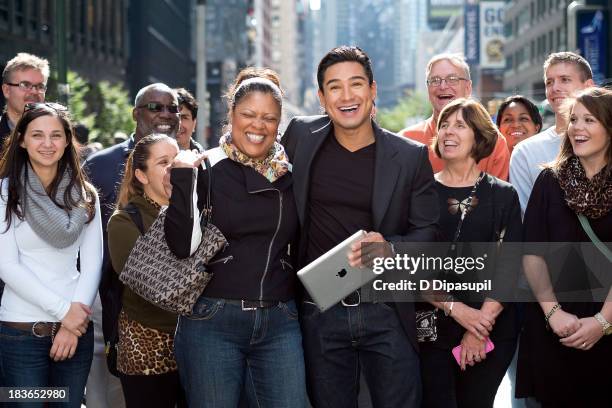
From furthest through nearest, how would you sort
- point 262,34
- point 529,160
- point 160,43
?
1. point 262,34
2. point 160,43
3. point 529,160

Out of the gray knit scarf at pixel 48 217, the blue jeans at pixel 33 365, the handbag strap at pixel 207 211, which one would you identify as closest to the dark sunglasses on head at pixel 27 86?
the gray knit scarf at pixel 48 217

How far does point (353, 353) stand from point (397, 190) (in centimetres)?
85

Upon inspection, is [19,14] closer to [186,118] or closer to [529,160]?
[186,118]

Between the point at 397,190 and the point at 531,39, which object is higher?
the point at 531,39

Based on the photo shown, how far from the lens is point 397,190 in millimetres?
4344

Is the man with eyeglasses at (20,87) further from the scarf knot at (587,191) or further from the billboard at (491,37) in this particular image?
the billboard at (491,37)

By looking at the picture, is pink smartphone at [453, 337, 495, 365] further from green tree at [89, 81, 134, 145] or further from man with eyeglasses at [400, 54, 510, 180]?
green tree at [89, 81, 134, 145]

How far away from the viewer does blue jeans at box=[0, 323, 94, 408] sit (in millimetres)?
4645

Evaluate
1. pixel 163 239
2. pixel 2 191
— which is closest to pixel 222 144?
pixel 163 239

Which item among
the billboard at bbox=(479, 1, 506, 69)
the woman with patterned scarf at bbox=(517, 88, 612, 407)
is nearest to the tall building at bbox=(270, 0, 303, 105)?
the billboard at bbox=(479, 1, 506, 69)

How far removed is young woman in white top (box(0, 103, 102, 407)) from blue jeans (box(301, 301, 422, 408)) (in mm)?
1359

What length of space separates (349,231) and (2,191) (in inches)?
76.6

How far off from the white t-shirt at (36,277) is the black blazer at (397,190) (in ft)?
4.56

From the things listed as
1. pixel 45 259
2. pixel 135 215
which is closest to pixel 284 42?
pixel 135 215
